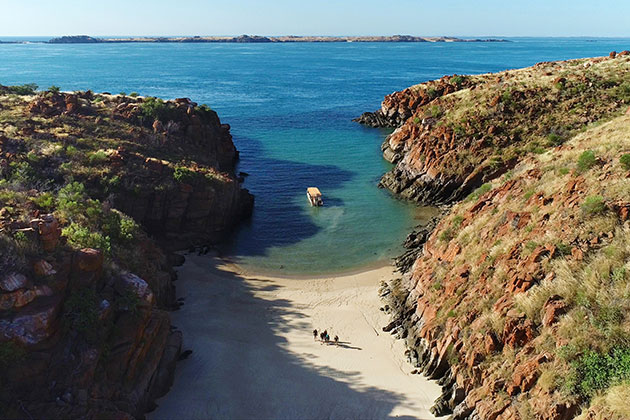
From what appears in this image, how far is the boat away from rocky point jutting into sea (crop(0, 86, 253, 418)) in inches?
262

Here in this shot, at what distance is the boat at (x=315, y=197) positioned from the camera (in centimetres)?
5153

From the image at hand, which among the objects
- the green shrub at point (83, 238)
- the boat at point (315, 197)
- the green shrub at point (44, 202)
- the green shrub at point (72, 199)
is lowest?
the boat at point (315, 197)

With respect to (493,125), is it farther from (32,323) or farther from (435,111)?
(32,323)

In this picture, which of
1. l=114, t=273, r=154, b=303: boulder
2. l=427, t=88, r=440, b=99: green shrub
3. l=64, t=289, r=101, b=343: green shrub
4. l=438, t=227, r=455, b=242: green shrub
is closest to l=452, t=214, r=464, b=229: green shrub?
l=438, t=227, r=455, b=242: green shrub

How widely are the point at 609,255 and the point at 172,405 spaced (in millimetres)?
21954

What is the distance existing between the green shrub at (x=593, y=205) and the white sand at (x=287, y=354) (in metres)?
12.0

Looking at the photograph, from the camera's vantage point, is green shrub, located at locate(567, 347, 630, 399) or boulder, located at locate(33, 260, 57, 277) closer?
green shrub, located at locate(567, 347, 630, 399)

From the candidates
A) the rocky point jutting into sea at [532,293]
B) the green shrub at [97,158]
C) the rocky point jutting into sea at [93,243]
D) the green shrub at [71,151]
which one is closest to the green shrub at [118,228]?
the rocky point jutting into sea at [93,243]

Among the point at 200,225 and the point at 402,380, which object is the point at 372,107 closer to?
the point at 200,225

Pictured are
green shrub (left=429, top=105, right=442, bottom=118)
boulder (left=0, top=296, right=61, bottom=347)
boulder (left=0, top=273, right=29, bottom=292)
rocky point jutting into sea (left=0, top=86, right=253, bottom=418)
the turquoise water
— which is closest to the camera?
boulder (left=0, top=296, right=61, bottom=347)

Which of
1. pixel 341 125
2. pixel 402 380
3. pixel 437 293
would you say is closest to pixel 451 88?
pixel 341 125

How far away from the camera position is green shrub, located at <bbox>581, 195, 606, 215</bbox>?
23531mm

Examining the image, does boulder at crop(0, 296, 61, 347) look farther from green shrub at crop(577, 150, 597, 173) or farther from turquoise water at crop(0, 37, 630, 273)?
green shrub at crop(577, 150, 597, 173)

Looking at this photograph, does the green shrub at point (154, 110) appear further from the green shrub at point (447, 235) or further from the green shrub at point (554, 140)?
the green shrub at point (554, 140)
